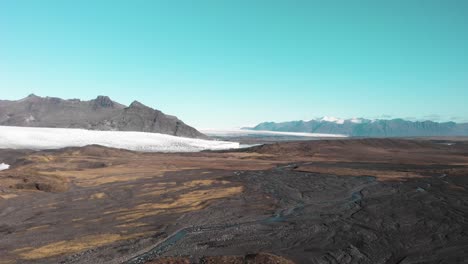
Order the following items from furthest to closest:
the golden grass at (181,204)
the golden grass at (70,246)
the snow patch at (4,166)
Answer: the snow patch at (4,166)
the golden grass at (181,204)
the golden grass at (70,246)

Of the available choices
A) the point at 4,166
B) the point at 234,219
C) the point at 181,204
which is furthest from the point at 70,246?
the point at 4,166

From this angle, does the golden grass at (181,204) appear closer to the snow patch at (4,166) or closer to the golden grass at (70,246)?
the golden grass at (70,246)

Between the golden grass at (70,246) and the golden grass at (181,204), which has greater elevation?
the golden grass at (181,204)

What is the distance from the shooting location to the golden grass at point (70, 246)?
31547 millimetres

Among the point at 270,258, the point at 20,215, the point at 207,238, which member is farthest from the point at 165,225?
the point at 20,215

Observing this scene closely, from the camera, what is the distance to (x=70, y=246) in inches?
1323

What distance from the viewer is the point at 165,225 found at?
40500 mm

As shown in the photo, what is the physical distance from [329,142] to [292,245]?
163 meters

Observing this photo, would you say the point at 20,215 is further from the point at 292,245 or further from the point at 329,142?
the point at 329,142

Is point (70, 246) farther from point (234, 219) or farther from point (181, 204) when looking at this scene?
point (181, 204)

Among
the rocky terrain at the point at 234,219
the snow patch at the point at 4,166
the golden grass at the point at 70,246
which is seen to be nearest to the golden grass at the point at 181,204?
the rocky terrain at the point at 234,219

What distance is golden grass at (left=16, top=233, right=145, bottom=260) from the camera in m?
31.5

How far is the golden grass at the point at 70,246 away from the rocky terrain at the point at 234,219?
0.09 meters

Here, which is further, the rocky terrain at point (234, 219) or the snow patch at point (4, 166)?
the snow patch at point (4, 166)
